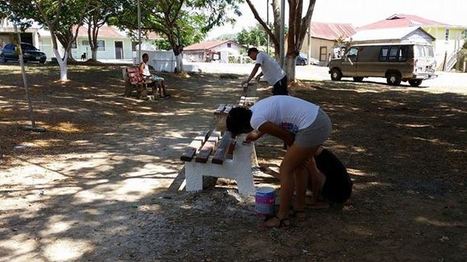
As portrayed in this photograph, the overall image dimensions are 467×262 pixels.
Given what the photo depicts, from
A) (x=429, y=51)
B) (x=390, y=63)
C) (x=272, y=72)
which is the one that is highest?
(x=429, y=51)

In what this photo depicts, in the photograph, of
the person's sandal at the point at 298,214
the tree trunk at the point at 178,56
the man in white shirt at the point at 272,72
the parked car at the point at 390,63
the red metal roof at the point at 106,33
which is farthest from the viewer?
the red metal roof at the point at 106,33

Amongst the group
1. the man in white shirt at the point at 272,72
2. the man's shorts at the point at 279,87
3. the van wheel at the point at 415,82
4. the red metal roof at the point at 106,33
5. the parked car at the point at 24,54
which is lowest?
the van wheel at the point at 415,82

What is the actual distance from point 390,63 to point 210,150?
18.2 meters

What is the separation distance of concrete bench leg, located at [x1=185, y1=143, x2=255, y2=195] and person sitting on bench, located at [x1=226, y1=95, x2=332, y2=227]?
2.46 feet

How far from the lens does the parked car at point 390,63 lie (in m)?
20.5

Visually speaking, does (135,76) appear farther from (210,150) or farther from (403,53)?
(403,53)

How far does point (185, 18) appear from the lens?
3834cm

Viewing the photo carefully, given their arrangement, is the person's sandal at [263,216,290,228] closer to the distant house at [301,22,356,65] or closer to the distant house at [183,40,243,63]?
the distant house at [301,22,356,65]

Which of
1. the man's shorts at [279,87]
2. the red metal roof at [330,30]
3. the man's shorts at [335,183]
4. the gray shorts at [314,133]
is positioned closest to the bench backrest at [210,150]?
the man's shorts at [335,183]

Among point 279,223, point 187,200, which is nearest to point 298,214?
point 279,223

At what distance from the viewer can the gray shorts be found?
3.86 metres

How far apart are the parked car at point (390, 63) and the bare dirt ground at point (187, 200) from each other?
1118 cm

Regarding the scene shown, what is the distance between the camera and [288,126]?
3.94 meters

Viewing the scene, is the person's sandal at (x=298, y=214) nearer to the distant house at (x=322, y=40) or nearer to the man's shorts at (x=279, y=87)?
the man's shorts at (x=279, y=87)
